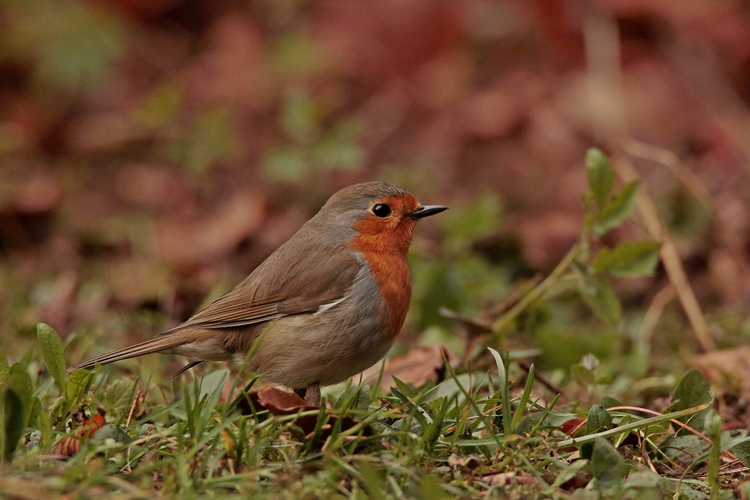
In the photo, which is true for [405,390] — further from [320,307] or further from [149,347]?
[149,347]

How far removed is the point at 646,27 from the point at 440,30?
6.54ft

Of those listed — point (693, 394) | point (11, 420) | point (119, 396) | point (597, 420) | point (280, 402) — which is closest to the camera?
point (11, 420)

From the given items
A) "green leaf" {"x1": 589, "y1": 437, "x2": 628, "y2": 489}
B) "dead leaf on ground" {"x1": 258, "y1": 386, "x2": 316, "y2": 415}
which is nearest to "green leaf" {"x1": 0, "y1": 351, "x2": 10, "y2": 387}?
"dead leaf on ground" {"x1": 258, "y1": 386, "x2": 316, "y2": 415}

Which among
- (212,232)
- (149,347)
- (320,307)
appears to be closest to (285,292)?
(320,307)

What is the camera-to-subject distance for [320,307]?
4.01m

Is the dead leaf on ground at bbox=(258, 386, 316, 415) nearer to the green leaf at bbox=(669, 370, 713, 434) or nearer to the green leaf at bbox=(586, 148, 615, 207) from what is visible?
the green leaf at bbox=(669, 370, 713, 434)

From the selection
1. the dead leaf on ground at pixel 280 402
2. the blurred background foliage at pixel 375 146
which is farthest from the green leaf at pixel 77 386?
the blurred background foliage at pixel 375 146

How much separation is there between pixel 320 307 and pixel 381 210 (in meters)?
0.62

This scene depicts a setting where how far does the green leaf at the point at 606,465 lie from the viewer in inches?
116

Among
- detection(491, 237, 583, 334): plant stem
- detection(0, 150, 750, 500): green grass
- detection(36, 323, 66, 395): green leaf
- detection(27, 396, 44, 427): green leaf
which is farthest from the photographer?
detection(491, 237, 583, 334): plant stem

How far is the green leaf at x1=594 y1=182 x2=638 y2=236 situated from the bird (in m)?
0.76

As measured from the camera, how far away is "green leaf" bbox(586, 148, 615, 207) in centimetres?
429

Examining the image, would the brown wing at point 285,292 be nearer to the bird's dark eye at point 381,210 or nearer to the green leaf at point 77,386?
the bird's dark eye at point 381,210

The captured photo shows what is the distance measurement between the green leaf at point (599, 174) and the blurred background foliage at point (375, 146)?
742mm
